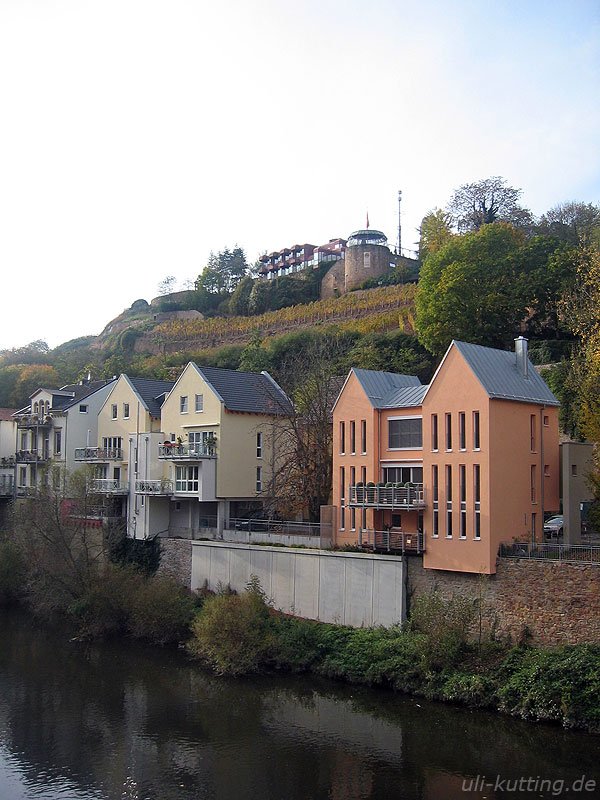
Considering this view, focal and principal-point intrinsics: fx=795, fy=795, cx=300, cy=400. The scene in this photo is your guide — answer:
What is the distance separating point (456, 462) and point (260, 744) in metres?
12.0

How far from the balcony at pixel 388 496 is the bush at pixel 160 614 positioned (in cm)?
906

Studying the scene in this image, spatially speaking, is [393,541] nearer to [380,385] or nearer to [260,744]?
[380,385]

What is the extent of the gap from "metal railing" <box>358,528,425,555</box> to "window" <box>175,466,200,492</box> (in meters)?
11.6

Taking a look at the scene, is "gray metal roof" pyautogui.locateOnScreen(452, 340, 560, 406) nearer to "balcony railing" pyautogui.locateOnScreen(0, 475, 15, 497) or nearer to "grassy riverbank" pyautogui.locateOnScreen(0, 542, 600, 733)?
"grassy riverbank" pyautogui.locateOnScreen(0, 542, 600, 733)

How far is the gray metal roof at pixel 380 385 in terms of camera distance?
1328 inches

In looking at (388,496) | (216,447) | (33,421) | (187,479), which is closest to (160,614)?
(187,479)

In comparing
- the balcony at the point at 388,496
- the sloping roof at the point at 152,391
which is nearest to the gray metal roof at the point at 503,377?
the balcony at the point at 388,496

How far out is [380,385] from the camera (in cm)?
3472

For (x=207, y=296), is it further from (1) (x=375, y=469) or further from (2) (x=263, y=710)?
(2) (x=263, y=710)

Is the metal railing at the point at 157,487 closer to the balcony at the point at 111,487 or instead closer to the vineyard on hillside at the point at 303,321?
the balcony at the point at 111,487

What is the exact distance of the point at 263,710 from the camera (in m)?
26.6

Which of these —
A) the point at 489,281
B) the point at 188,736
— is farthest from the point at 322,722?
→ the point at 489,281

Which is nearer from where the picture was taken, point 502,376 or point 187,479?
point 502,376

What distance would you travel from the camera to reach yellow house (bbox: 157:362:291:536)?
4122 cm
